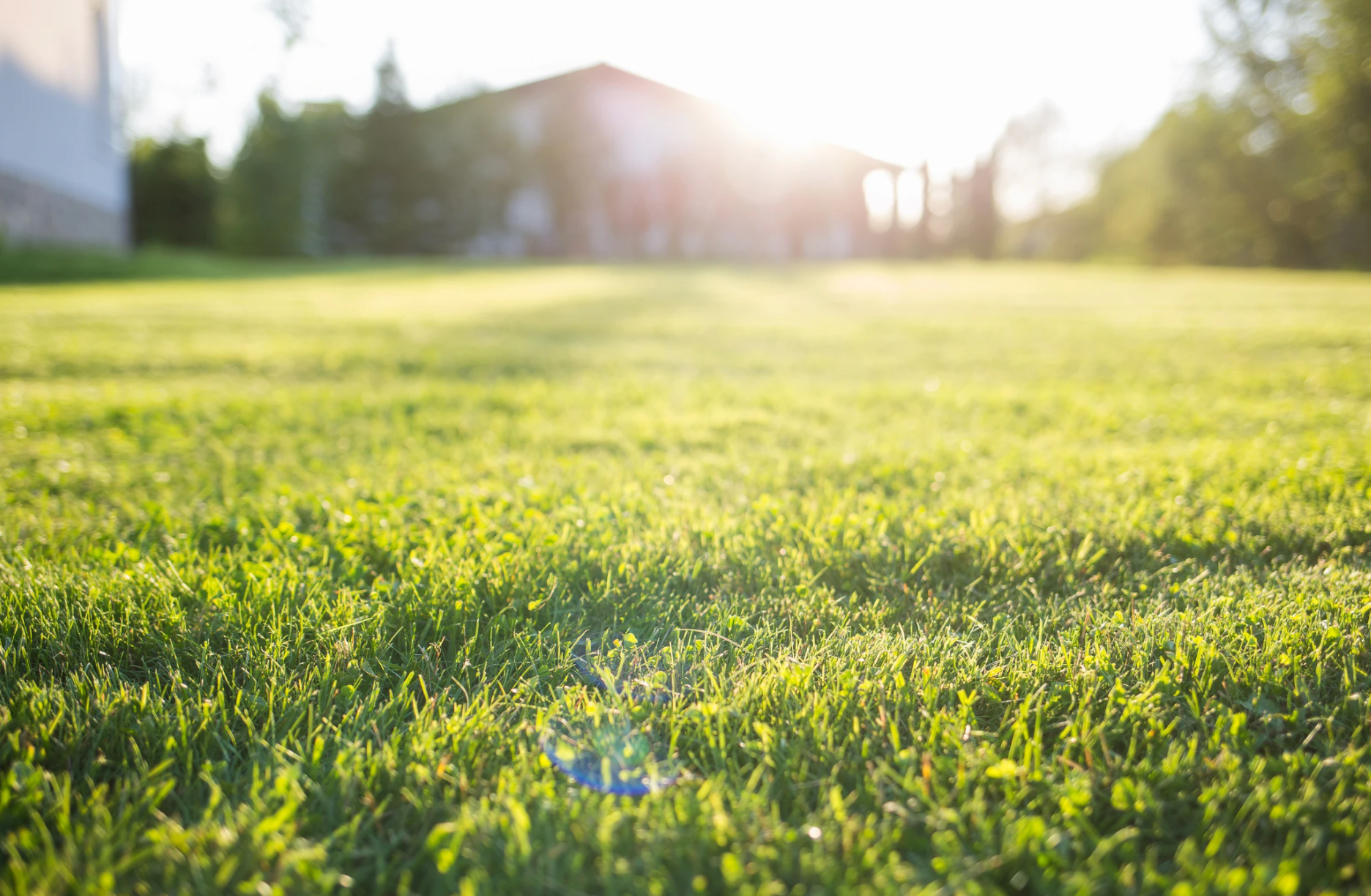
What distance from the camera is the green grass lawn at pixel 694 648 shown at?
4.62 ft

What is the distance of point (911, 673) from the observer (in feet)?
6.36

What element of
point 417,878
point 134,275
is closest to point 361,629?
point 417,878

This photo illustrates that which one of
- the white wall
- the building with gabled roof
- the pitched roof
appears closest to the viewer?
the white wall

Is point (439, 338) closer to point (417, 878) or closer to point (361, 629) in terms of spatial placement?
point (361, 629)

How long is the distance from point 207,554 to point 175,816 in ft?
4.46

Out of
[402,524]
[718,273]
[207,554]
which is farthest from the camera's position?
[718,273]

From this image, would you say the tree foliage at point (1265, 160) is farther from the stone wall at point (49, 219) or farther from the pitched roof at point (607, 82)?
the stone wall at point (49, 219)

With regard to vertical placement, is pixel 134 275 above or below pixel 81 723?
above

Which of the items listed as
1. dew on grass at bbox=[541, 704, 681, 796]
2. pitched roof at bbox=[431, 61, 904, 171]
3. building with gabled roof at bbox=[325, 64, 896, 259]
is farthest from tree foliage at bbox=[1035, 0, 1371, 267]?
dew on grass at bbox=[541, 704, 681, 796]

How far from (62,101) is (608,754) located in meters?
26.8

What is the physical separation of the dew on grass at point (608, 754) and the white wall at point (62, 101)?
2257 centimetres

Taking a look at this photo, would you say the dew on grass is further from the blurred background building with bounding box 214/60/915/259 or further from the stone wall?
the blurred background building with bounding box 214/60/915/259

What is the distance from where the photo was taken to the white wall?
17.2 meters

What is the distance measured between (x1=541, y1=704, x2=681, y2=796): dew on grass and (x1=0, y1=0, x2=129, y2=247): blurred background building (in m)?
21.1
